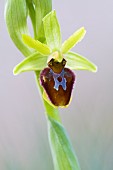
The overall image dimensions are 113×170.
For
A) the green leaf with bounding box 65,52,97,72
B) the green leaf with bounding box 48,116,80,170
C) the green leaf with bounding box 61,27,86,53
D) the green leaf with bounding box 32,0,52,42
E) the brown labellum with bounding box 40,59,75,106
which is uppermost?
the green leaf with bounding box 32,0,52,42

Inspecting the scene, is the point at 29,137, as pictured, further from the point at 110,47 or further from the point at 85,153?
the point at 110,47

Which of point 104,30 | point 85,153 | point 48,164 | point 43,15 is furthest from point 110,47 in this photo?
point 43,15

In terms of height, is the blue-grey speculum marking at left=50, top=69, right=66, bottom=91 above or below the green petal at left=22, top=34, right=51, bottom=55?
below

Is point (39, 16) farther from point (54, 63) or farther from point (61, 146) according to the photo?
point (61, 146)

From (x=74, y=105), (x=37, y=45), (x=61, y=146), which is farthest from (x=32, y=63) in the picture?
(x=74, y=105)

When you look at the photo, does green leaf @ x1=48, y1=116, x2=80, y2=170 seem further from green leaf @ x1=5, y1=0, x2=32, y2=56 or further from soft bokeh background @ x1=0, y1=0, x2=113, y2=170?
soft bokeh background @ x1=0, y1=0, x2=113, y2=170

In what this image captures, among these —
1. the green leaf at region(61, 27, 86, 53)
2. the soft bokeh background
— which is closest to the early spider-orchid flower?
the green leaf at region(61, 27, 86, 53)

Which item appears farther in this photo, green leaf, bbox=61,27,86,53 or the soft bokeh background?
the soft bokeh background

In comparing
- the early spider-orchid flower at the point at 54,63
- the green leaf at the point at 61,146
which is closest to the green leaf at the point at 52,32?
the early spider-orchid flower at the point at 54,63
